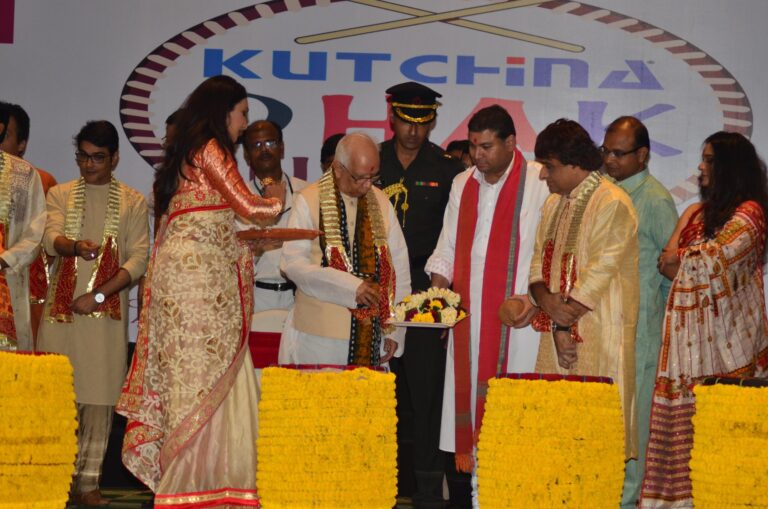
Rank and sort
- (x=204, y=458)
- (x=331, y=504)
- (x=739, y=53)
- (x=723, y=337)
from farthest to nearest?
(x=739, y=53), (x=723, y=337), (x=204, y=458), (x=331, y=504)

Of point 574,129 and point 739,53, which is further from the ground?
point 739,53

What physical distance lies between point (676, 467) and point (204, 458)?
2205 mm

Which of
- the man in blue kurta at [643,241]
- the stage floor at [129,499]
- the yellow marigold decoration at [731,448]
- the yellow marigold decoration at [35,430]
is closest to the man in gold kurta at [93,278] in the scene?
the stage floor at [129,499]

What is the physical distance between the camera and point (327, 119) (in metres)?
7.82

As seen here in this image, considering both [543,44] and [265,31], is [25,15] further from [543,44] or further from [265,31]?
[543,44]

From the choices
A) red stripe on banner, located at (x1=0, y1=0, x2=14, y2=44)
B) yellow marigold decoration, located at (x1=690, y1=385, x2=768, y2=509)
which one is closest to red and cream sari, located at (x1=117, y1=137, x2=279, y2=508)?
yellow marigold decoration, located at (x1=690, y1=385, x2=768, y2=509)

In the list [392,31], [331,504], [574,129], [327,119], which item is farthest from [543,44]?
[331,504]

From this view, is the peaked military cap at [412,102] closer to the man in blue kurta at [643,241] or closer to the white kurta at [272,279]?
the white kurta at [272,279]

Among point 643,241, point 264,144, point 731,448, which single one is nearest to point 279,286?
point 264,144

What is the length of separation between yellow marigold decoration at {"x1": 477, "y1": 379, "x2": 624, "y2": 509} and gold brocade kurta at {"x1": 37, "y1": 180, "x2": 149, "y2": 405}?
278 cm

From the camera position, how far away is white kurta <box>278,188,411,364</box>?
5.61m

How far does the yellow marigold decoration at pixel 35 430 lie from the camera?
14.0 ft

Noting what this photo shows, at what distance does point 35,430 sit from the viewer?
4.33 m

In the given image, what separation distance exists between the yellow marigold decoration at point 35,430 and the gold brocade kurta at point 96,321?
6.13 ft
